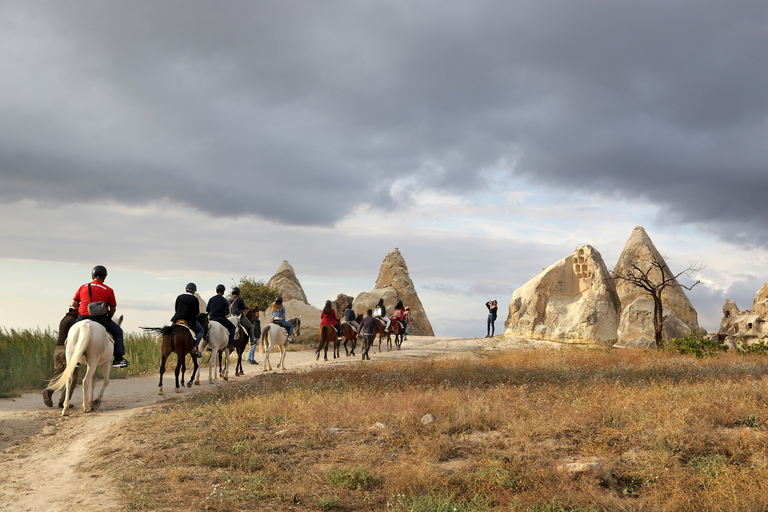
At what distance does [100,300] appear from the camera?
11562mm

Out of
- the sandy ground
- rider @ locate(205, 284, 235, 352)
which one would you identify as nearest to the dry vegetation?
the sandy ground

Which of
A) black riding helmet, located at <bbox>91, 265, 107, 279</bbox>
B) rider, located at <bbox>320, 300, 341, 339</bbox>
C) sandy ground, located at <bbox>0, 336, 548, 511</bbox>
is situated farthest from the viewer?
rider, located at <bbox>320, 300, 341, 339</bbox>

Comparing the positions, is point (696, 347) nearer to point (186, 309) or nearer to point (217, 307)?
point (217, 307)

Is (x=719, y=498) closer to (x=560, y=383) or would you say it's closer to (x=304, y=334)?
(x=560, y=383)

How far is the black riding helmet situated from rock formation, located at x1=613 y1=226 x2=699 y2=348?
25509 mm

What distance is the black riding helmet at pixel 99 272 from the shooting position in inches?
468

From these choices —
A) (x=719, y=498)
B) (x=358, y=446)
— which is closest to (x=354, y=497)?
(x=358, y=446)

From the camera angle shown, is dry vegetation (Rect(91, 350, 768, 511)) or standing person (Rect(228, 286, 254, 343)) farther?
standing person (Rect(228, 286, 254, 343))

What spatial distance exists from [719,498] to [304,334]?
958 inches

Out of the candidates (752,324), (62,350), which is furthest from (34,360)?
(752,324)

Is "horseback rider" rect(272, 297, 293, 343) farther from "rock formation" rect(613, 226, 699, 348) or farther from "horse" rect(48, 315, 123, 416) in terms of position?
"rock formation" rect(613, 226, 699, 348)

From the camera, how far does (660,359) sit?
62.7 feet

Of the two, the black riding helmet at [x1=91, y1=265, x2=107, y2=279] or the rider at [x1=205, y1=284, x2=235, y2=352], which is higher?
the black riding helmet at [x1=91, y1=265, x2=107, y2=279]

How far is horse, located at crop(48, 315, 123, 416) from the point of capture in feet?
35.4
